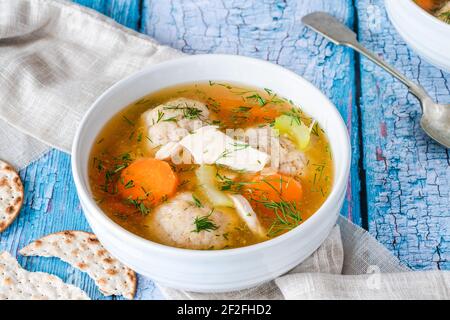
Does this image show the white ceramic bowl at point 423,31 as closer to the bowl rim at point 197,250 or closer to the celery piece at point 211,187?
the bowl rim at point 197,250

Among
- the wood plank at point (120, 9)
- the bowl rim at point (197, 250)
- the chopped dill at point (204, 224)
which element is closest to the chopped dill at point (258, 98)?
the bowl rim at point (197, 250)

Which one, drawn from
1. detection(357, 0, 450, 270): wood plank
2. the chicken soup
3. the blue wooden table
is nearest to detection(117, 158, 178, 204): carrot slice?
the chicken soup

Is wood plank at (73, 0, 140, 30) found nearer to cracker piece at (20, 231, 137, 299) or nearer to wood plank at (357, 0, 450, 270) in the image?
wood plank at (357, 0, 450, 270)

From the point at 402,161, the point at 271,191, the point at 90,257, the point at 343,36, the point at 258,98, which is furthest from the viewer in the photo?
the point at 343,36

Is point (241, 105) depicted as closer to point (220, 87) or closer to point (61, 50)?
point (220, 87)

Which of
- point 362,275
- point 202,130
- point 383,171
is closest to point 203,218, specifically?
point 202,130

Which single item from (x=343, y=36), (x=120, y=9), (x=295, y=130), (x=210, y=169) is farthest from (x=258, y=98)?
(x=120, y=9)

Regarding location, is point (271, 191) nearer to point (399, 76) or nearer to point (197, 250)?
point (197, 250)

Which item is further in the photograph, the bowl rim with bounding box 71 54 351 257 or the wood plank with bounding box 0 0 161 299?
the wood plank with bounding box 0 0 161 299

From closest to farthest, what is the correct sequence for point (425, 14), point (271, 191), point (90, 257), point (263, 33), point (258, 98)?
point (271, 191) → point (90, 257) → point (258, 98) → point (425, 14) → point (263, 33)
